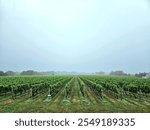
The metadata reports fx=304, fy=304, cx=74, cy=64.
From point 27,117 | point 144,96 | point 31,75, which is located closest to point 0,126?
point 27,117

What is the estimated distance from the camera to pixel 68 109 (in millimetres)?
9297

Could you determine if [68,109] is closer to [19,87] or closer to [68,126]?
[68,126]

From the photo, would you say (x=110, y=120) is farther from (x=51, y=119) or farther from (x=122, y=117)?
(x=51, y=119)

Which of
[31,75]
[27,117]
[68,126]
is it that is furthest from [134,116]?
[31,75]

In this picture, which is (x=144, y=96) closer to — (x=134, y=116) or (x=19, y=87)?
(x=19, y=87)

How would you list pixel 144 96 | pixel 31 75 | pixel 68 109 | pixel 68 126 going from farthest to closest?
pixel 31 75 → pixel 144 96 → pixel 68 109 → pixel 68 126

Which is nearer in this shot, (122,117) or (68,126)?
(68,126)

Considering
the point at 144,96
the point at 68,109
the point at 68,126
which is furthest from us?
the point at 144,96

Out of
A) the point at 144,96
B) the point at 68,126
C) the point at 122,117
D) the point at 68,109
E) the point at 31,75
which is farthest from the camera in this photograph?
the point at 31,75

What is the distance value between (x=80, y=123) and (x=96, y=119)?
0.42m

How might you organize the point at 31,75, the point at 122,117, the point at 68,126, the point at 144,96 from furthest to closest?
the point at 31,75, the point at 144,96, the point at 122,117, the point at 68,126

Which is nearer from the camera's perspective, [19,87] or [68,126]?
[68,126]

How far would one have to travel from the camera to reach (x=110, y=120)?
22.9 feet

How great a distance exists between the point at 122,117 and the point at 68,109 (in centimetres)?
244
